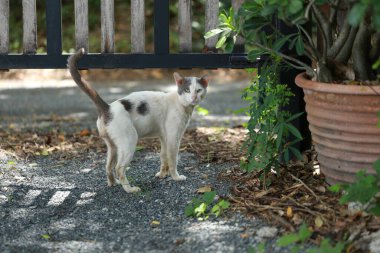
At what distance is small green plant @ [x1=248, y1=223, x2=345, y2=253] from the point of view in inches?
137

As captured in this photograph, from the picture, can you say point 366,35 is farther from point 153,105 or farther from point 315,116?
point 153,105

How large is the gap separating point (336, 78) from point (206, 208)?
47.3 inches

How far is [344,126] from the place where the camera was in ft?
13.8

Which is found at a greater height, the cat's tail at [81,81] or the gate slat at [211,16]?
the gate slat at [211,16]

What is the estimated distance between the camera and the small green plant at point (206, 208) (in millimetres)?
4242

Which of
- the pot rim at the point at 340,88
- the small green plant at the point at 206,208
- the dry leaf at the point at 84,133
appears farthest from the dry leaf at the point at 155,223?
the dry leaf at the point at 84,133

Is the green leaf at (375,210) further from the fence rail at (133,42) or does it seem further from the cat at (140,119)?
the fence rail at (133,42)

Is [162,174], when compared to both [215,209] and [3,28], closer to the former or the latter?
[215,209]

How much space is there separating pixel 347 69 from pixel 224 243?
1506mm

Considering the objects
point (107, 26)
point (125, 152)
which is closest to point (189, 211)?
point (125, 152)

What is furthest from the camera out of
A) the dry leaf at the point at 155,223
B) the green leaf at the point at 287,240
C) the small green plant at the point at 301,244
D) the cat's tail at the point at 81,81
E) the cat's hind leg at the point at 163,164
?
the cat's hind leg at the point at 163,164

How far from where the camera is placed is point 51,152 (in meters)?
6.09

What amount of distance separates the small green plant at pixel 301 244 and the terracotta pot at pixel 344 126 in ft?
2.29

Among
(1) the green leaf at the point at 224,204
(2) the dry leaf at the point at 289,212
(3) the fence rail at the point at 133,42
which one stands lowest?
(1) the green leaf at the point at 224,204
